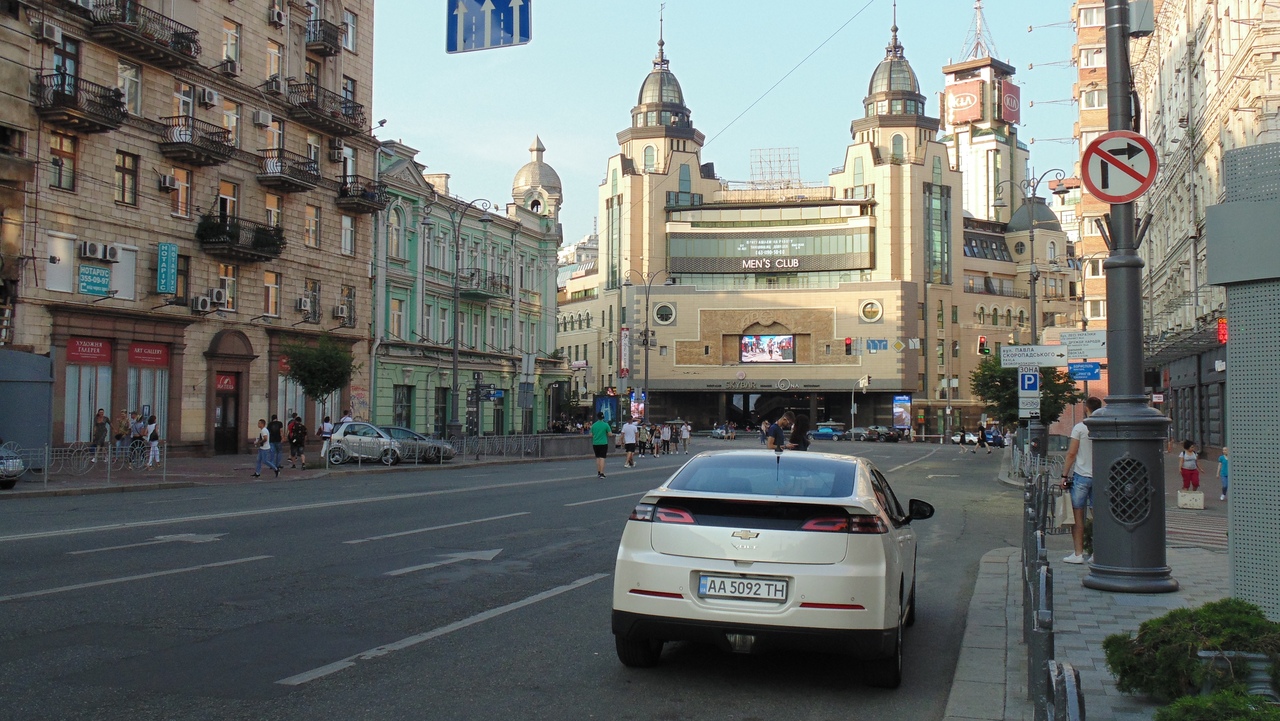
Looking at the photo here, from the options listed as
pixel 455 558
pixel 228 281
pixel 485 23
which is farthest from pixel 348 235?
pixel 455 558

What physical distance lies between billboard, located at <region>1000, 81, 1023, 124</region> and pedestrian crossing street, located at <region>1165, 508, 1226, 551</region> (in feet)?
454

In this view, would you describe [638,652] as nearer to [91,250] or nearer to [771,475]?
[771,475]

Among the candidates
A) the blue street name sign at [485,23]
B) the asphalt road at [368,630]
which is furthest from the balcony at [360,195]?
the blue street name sign at [485,23]

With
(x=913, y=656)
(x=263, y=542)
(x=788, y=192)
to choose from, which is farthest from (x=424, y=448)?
(x=788, y=192)

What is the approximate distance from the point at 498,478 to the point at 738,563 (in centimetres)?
2247

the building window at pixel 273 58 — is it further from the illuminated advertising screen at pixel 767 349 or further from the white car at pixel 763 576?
the illuminated advertising screen at pixel 767 349

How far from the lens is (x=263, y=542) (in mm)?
12609

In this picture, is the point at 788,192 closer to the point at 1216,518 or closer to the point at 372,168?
the point at 372,168

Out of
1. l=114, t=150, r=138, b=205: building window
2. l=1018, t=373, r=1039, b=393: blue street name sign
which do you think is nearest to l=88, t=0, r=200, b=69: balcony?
l=114, t=150, r=138, b=205: building window

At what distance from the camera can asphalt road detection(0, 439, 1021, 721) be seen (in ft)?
19.5

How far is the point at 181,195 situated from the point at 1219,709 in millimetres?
36391

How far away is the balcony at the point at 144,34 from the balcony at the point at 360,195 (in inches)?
362

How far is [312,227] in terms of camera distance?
43.1m

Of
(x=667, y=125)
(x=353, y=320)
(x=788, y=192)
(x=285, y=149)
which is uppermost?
(x=667, y=125)
